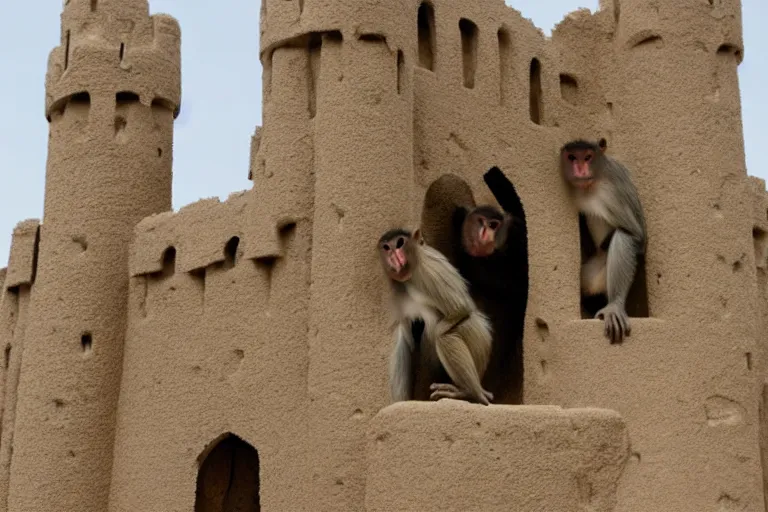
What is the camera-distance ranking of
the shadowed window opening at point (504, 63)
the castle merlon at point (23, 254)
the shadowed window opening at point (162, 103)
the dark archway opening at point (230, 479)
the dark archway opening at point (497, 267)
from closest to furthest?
the dark archway opening at point (497, 267), the dark archway opening at point (230, 479), the shadowed window opening at point (504, 63), the castle merlon at point (23, 254), the shadowed window opening at point (162, 103)

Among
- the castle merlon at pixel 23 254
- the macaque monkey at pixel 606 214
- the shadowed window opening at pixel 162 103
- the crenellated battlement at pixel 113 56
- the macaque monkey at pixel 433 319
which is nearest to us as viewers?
the macaque monkey at pixel 433 319

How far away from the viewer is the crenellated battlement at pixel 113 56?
15172 millimetres

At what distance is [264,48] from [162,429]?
4072mm

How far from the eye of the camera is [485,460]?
1070 cm

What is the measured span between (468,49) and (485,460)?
5.04 m

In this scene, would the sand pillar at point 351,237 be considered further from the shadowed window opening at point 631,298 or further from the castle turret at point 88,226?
the castle turret at point 88,226

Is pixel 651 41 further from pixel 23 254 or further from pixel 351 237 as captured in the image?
pixel 23 254

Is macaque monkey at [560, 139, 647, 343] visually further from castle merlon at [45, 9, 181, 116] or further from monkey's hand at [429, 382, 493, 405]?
castle merlon at [45, 9, 181, 116]

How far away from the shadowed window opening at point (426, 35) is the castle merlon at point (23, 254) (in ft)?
16.5

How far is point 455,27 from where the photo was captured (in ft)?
45.0

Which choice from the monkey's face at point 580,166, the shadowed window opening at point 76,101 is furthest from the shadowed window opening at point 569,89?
the shadowed window opening at point 76,101

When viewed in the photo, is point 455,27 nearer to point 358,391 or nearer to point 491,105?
point 491,105

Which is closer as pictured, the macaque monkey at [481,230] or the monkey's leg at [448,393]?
the monkey's leg at [448,393]

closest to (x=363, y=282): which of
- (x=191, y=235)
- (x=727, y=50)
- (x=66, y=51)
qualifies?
(x=191, y=235)
